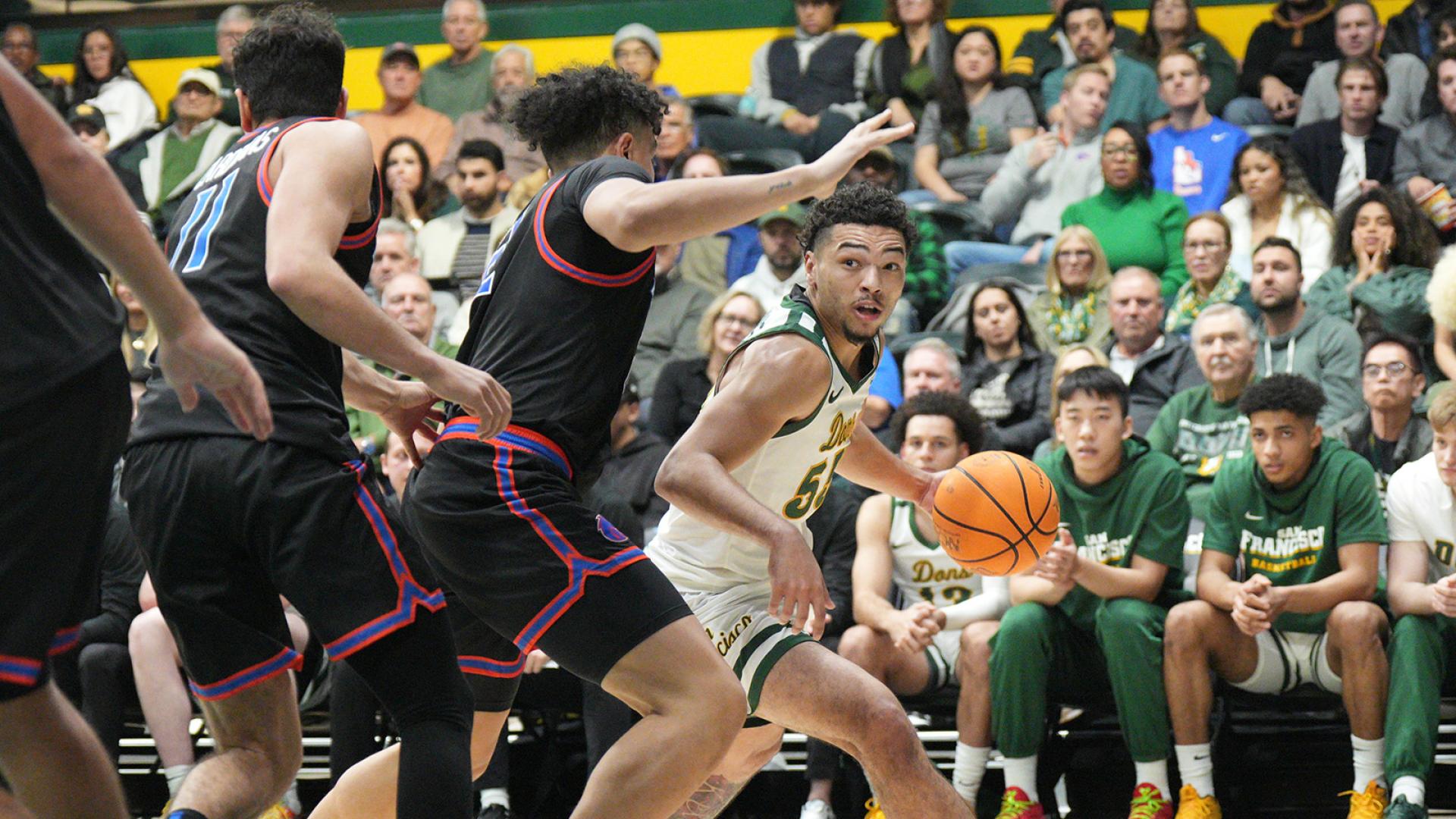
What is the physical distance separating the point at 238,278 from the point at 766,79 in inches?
332

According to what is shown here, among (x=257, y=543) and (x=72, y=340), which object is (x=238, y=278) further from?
(x=72, y=340)

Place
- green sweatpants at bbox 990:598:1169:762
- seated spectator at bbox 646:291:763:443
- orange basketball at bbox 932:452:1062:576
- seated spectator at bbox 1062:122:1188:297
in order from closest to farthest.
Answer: orange basketball at bbox 932:452:1062:576 → green sweatpants at bbox 990:598:1169:762 → seated spectator at bbox 646:291:763:443 → seated spectator at bbox 1062:122:1188:297

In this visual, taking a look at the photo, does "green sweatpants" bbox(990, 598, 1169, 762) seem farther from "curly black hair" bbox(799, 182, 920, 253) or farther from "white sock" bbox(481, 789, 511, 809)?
"curly black hair" bbox(799, 182, 920, 253)

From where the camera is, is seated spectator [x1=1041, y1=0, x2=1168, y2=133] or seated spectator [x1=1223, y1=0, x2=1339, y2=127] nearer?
seated spectator [x1=1041, y1=0, x2=1168, y2=133]

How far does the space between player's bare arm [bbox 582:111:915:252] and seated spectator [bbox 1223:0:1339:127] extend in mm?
7496

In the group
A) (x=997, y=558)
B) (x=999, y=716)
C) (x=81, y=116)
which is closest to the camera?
(x=997, y=558)

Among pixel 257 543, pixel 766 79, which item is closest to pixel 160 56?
pixel 766 79

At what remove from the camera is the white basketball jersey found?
4.14 metres

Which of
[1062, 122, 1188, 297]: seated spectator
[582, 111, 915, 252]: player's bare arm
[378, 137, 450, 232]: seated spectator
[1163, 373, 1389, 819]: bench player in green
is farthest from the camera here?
[378, 137, 450, 232]: seated spectator

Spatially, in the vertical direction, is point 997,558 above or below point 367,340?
below

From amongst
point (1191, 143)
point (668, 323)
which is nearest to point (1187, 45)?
point (1191, 143)

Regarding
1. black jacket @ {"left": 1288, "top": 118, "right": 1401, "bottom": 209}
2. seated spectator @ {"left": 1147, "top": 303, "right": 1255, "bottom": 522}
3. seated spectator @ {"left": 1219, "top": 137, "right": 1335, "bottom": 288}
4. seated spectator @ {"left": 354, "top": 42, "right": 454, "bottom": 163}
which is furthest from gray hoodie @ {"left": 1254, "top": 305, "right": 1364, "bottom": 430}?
seated spectator @ {"left": 354, "top": 42, "right": 454, "bottom": 163}

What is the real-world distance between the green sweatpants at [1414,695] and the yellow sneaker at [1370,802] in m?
0.09

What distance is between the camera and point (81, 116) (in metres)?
11.4
